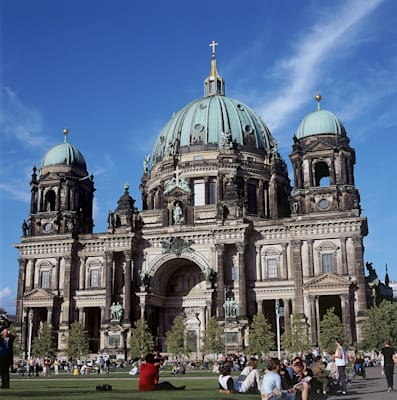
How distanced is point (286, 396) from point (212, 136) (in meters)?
66.8

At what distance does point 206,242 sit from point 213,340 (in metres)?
12.6

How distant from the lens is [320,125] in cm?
7012

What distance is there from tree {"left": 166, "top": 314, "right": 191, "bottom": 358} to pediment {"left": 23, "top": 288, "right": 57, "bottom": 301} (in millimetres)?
16566

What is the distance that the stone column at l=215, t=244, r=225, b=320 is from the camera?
66.8 m

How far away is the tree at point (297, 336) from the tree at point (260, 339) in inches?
67.2

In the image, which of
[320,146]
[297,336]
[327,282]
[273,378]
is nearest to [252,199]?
[320,146]

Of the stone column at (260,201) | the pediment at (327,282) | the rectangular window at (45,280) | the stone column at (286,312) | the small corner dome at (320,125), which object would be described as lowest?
the stone column at (286,312)

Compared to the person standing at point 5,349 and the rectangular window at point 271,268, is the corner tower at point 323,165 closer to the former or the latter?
the rectangular window at point 271,268

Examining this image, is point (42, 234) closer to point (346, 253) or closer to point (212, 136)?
point (212, 136)

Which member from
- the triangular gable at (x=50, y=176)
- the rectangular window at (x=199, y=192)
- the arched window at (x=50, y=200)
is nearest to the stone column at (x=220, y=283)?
the rectangular window at (x=199, y=192)

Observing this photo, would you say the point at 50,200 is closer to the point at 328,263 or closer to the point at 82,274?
the point at 82,274

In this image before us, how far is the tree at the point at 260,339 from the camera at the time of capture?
6059 cm

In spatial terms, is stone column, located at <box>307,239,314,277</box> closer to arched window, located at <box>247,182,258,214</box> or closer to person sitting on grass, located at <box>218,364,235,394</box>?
arched window, located at <box>247,182,258,214</box>

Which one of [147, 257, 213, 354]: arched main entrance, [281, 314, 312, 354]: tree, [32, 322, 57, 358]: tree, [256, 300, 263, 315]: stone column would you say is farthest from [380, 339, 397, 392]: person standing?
[32, 322, 57, 358]: tree
